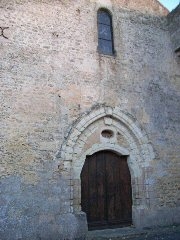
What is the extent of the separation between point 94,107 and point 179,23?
4.04 meters

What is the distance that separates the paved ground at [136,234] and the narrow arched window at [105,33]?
15.1ft

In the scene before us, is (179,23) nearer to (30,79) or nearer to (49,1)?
(49,1)

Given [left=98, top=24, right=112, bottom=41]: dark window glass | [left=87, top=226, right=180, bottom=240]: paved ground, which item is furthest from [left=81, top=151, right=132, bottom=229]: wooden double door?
[left=98, top=24, right=112, bottom=41]: dark window glass

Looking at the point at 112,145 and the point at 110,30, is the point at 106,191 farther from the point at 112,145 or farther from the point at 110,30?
the point at 110,30

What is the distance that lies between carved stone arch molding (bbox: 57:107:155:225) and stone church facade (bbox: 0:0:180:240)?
0.08 feet

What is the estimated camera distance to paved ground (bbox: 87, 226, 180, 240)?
5730 millimetres

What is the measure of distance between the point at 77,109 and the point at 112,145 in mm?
1297

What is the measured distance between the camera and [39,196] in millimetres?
5594

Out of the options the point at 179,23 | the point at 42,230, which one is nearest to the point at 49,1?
the point at 179,23

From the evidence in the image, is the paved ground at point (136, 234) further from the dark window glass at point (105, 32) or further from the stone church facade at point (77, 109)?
the dark window glass at point (105, 32)

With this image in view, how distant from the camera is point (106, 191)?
21.9 feet

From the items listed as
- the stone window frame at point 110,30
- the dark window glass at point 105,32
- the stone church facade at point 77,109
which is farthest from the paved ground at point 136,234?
the dark window glass at point 105,32

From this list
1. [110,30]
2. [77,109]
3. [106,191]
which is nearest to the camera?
[77,109]

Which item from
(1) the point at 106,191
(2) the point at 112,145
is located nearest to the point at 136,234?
(1) the point at 106,191
